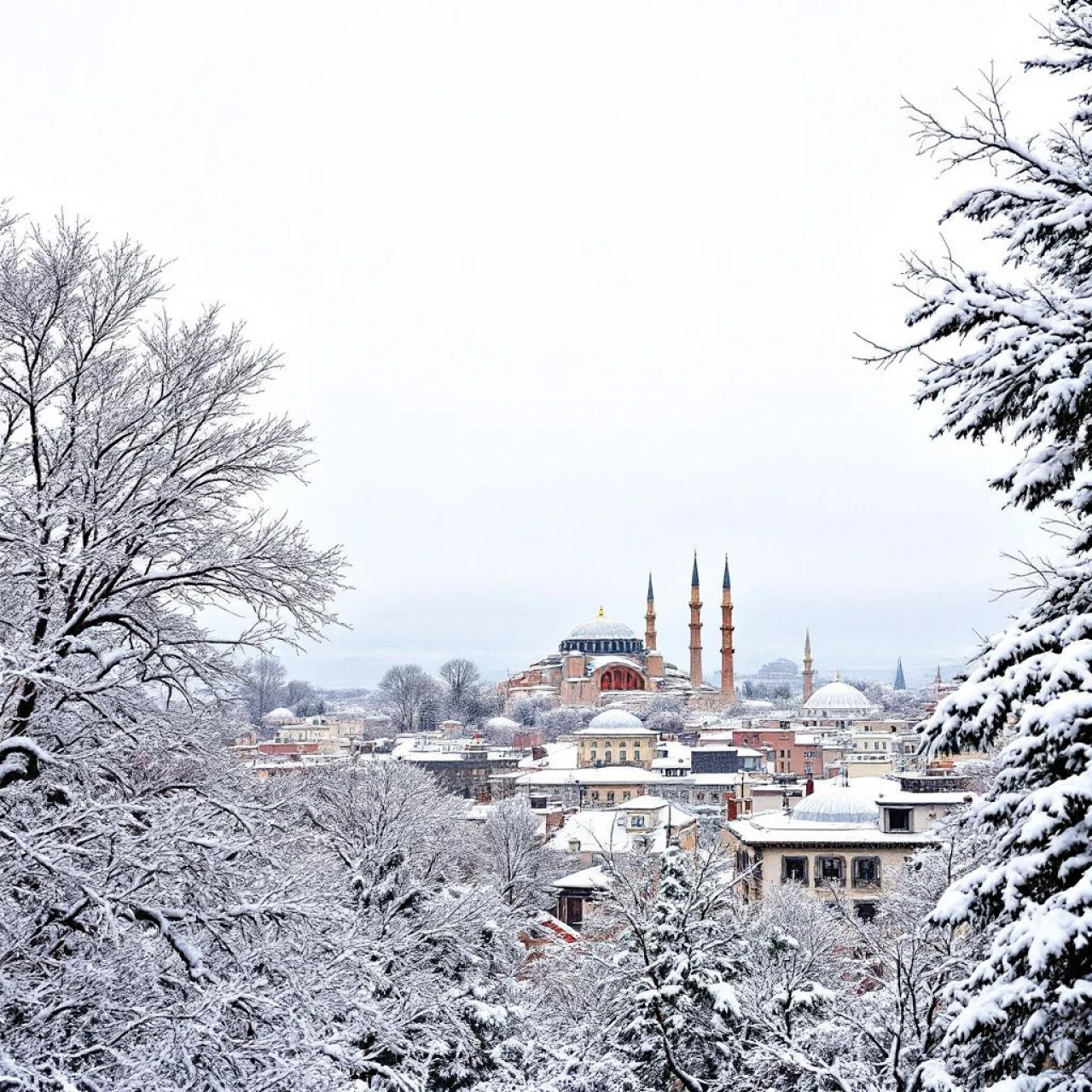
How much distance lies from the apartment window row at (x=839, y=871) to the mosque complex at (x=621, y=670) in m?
108

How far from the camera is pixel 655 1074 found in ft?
63.6

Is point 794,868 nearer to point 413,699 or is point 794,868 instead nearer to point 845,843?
point 845,843

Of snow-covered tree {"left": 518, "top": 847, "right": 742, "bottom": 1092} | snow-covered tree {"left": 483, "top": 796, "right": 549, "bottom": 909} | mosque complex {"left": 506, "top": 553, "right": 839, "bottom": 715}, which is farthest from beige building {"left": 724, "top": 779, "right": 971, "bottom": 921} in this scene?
mosque complex {"left": 506, "top": 553, "right": 839, "bottom": 715}

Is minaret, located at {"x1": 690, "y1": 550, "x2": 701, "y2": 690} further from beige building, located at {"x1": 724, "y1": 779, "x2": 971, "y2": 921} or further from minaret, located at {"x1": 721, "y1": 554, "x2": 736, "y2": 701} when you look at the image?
beige building, located at {"x1": 724, "y1": 779, "x2": 971, "y2": 921}

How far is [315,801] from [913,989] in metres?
19.7

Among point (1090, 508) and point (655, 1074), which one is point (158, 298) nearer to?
point (1090, 508)

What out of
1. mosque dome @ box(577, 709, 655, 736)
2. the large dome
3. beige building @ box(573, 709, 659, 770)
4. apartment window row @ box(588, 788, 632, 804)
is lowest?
apartment window row @ box(588, 788, 632, 804)

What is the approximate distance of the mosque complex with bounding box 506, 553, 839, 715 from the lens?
15900cm

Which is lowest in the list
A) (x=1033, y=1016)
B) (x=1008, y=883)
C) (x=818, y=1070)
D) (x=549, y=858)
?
(x=549, y=858)

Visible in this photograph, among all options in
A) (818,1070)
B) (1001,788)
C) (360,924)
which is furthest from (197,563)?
A: (818,1070)

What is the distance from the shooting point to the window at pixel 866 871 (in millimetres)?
44375

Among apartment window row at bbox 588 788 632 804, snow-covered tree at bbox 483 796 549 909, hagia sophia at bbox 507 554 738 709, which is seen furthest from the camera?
hagia sophia at bbox 507 554 738 709

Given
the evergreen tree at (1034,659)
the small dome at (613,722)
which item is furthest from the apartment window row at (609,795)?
the evergreen tree at (1034,659)

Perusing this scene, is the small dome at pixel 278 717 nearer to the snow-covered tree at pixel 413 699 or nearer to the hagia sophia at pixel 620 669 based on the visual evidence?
the snow-covered tree at pixel 413 699
